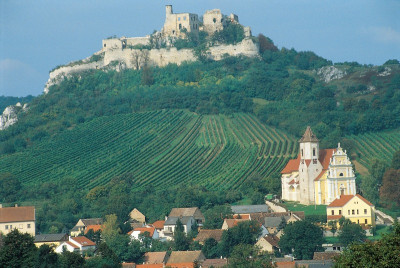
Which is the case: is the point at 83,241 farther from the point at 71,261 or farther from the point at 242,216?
the point at 71,261

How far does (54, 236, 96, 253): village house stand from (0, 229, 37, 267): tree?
41.3 feet

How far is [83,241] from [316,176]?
1790 centimetres

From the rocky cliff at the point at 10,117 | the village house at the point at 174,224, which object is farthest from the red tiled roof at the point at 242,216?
the rocky cliff at the point at 10,117

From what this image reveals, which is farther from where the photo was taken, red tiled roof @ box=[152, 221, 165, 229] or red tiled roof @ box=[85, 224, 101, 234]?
red tiled roof @ box=[152, 221, 165, 229]

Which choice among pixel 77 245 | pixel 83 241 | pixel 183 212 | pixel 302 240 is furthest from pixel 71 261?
pixel 183 212

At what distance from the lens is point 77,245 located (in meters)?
63.1

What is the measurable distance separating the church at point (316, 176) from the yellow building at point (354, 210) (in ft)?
14.9

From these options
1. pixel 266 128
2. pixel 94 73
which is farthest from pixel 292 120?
pixel 94 73

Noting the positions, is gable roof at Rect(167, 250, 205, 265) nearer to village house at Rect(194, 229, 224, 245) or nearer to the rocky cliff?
village house at Rect(194, 229, 224, 245)

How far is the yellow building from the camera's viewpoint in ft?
219

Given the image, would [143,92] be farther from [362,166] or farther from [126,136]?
[362,166]

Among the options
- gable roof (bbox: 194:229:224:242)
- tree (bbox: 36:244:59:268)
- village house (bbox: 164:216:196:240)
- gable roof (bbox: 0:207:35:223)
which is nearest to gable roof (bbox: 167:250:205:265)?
gable roof (bbox: 194:229:224:242)

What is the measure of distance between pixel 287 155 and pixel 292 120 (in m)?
9.11

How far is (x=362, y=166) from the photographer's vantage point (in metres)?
80.4
